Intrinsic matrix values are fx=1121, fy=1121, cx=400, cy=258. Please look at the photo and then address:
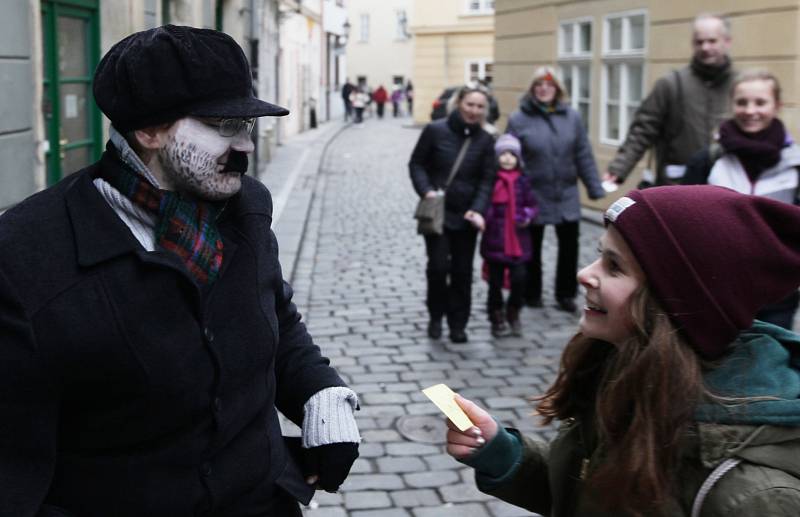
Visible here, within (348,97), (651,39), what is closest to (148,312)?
(651,39)

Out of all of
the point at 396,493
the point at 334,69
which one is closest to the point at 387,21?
the point at 334,69

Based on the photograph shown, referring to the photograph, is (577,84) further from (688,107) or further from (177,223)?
(177,223)

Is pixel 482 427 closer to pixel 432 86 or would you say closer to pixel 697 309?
pixel 697 309

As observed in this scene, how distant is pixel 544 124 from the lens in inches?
333

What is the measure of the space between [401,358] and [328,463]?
4.89 m

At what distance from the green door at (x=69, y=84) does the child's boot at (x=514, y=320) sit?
3.31 meters

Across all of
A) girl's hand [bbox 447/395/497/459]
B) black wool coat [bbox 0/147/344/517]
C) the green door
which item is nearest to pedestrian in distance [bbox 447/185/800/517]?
girl's hand [bbox 447/395/497/459]

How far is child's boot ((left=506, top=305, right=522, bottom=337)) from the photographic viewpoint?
26.6 ft

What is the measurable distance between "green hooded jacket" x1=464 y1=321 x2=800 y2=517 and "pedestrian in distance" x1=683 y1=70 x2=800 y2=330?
301 centimetres

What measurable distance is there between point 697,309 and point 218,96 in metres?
1.02

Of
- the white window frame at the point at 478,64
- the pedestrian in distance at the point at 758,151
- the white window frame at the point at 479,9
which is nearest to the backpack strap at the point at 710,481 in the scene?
the pedestrian in distance at the point at 758,151

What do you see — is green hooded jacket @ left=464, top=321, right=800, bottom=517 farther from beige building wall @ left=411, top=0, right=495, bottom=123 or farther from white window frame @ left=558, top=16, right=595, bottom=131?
beige building wall @ left=411, top=0, right=495, bottom=123

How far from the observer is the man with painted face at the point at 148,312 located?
80.4 inches

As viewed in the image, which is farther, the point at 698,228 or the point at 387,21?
the point at 387,21
